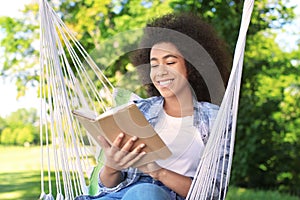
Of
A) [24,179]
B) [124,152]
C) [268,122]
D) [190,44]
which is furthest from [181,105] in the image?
[24,179]

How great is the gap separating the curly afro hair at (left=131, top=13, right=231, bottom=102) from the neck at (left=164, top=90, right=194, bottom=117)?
55 mm

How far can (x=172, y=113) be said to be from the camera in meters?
1.80

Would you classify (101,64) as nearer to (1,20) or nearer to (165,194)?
(165,194)

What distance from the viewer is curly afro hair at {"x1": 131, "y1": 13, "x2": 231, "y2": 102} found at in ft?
5.86

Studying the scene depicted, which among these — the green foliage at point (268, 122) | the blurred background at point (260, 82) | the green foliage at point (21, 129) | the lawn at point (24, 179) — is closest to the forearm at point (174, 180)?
the lawn at point (24, 179)

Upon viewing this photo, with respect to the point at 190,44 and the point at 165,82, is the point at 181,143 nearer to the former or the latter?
the point at 165,82

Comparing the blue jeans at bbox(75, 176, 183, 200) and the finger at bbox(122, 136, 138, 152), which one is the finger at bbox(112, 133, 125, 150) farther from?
the blue jeans at bbox(75, 176, 183, 200)

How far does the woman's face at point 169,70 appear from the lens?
1743 mm

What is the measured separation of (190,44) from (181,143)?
1.08ft

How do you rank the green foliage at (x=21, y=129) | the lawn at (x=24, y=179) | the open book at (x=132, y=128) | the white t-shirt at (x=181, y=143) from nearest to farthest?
the open book at (x=132, y=128)
the white t-shirt at (x=181, y=143)
the lawn at (x=24, y=179)
the green foliage at (x=21, y=129)

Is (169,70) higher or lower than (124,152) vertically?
higher

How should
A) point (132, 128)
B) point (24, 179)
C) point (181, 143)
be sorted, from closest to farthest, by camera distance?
point (132, 128)
point (181, 143)
point (24, 179)

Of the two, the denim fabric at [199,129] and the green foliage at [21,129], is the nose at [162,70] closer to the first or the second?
the denim fabric at [199,129]

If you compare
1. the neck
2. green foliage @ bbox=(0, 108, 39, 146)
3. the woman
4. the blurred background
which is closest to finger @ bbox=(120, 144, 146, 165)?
the woman
